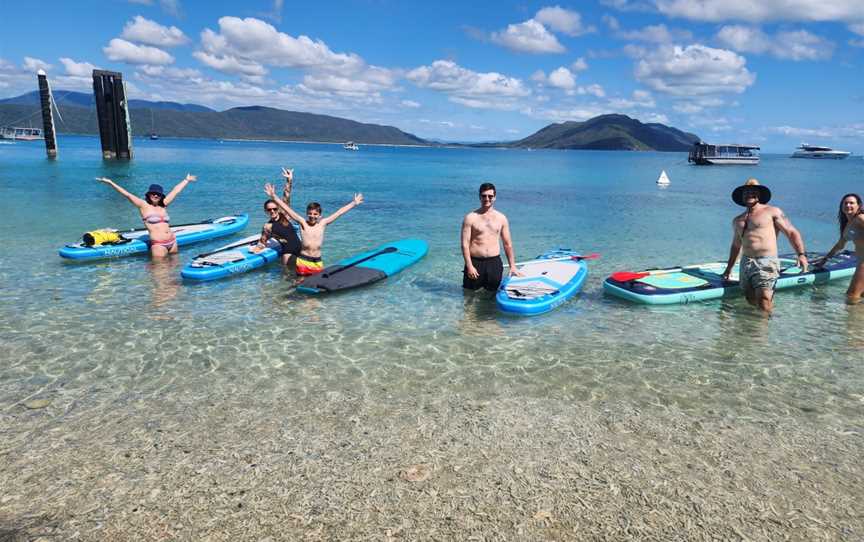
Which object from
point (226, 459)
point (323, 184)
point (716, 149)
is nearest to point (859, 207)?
point (226, 459)

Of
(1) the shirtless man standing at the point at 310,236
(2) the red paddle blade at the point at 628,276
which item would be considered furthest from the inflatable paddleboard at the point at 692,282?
(1) the shirtless man standing at the point at 310,236

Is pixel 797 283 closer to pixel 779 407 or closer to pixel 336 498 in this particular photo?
pixel 779 407

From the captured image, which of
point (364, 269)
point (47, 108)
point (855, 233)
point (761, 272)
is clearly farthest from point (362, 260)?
point (47, 108)

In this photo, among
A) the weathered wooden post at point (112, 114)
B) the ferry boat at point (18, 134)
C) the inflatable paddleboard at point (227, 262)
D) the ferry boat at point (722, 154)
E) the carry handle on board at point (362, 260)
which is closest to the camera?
the carry handle on board at point (362, 260)

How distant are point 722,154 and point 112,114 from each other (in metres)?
95.9

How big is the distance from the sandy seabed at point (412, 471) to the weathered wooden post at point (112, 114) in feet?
194

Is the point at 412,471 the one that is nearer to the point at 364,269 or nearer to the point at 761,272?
the point at 364,269

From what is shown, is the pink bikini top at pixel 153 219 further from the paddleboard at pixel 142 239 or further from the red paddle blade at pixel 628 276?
the red paddle blade at pixel 628 276

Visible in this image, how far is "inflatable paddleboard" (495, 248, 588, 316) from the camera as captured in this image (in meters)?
9.20

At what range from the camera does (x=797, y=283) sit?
11.0 m

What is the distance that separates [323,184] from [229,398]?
39.2 m

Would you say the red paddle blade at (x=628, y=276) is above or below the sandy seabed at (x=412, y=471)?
above

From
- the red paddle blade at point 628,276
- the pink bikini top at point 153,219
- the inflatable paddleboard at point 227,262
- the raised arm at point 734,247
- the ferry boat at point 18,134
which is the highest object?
the ferry boat at point 18,134

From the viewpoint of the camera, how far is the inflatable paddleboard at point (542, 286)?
9.20m
